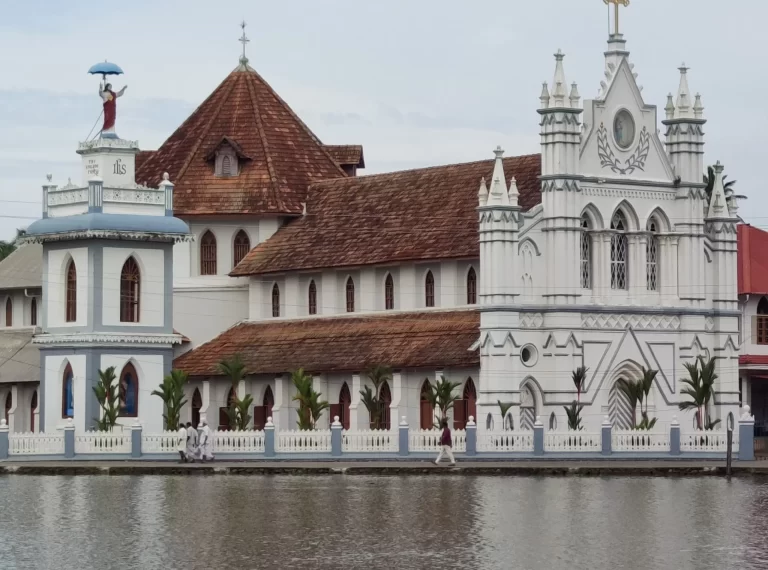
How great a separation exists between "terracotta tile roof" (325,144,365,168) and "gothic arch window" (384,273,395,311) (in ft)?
38.2

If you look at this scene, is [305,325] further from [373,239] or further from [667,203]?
[667,203]

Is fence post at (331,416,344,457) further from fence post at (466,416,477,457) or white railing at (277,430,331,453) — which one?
fence post at (466,416,477,457)

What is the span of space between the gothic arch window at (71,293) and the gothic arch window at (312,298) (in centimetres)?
930

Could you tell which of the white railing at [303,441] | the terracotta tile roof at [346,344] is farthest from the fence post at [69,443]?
the terracotta tile roof at [346,344]

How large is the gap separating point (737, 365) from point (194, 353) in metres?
18.3

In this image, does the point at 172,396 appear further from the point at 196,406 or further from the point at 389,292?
the point at 389,292

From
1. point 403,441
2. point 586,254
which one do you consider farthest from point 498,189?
point 403,441

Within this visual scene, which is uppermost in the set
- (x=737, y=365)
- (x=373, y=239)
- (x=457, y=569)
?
(x=373, y=239)

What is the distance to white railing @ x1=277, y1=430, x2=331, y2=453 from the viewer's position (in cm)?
5956

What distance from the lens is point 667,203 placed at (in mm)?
68875

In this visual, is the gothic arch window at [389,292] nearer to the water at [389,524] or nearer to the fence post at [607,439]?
the fence post at [607,439]

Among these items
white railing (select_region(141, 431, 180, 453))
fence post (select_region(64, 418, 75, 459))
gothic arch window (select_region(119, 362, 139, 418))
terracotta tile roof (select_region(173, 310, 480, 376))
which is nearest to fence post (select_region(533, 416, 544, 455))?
terracotta tile roof (select_region(173, 310, 480, 376))

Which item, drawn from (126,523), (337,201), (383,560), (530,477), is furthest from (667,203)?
(383,560)

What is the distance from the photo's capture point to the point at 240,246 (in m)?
76.9
